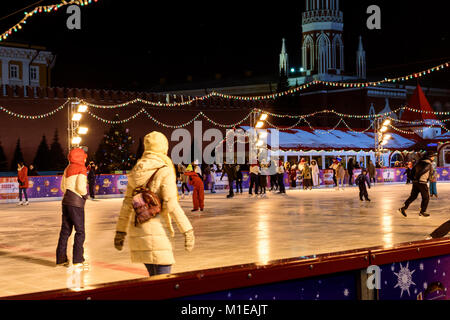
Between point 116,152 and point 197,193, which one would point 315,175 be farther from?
point 197,193

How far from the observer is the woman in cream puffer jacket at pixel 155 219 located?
470 cm

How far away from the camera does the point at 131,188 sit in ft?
15.9

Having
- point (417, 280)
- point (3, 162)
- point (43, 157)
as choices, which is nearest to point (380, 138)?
point (43, 157)

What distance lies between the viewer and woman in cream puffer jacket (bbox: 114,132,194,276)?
4703 millimetres

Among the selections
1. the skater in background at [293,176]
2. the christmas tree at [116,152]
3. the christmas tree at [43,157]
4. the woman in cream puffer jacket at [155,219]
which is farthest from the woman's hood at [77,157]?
the christmas tree at [43,157]

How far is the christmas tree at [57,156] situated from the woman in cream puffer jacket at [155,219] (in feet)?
99.8

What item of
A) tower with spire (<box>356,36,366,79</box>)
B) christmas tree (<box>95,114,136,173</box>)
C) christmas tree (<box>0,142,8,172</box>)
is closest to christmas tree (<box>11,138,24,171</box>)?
christmas tree (<box>0,142,8,172</box>)

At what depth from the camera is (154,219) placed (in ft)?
15.6

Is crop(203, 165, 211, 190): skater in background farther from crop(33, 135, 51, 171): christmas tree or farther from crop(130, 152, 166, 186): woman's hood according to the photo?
crop(130, 152, 166, 186): woman's hood

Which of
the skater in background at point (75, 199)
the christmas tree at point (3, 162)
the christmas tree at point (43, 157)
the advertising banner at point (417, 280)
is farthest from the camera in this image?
the christmas tree at point (43, 157)

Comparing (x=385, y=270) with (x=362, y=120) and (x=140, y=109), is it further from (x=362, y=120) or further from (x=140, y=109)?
(x=362, y=120)

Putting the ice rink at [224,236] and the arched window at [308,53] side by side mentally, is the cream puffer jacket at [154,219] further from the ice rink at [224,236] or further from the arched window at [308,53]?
the arched window at [308,53]

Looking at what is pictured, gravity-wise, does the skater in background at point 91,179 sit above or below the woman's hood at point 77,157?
below

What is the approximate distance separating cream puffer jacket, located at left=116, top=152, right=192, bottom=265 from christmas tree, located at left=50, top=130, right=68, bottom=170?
3044 centimetres
